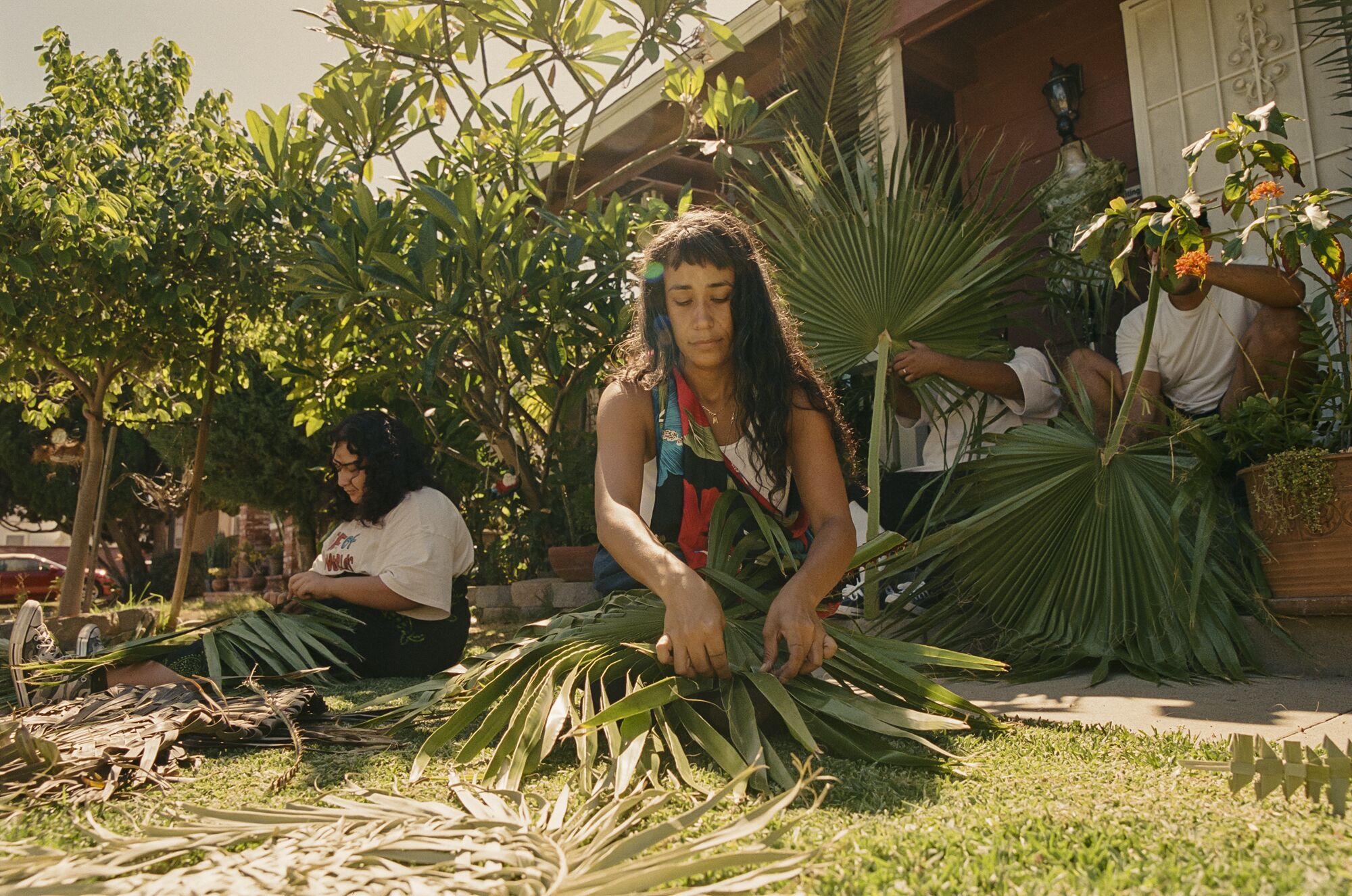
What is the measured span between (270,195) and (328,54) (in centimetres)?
104

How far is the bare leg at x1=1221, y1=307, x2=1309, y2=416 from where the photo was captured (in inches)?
119

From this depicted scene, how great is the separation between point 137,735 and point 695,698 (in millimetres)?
1015

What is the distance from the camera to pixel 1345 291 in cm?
263

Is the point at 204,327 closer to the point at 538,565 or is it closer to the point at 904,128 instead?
the point at 538,565

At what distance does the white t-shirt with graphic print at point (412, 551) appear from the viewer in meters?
3.35

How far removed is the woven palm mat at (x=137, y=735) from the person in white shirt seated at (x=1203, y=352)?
2.59m

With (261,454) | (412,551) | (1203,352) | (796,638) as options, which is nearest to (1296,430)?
(1203,352)

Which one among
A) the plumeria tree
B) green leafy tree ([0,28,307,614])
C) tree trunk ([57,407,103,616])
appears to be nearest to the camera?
the plumeria tree

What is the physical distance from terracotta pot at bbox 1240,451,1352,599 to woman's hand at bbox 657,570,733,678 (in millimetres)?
1958

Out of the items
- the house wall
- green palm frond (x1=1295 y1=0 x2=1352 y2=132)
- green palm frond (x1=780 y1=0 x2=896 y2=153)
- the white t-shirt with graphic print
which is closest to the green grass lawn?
the white t-shirt with graphic print

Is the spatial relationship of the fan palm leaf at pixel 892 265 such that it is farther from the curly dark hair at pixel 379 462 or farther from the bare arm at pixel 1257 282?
the curly dark hair at pixel 379 462

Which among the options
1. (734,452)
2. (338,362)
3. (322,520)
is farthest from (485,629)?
(322,520)

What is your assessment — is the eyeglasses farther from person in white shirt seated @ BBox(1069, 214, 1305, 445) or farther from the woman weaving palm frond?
person in white shirt seated @ BBox(1069, 214, 1305, 445)

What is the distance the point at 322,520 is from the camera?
13055 millimetres
